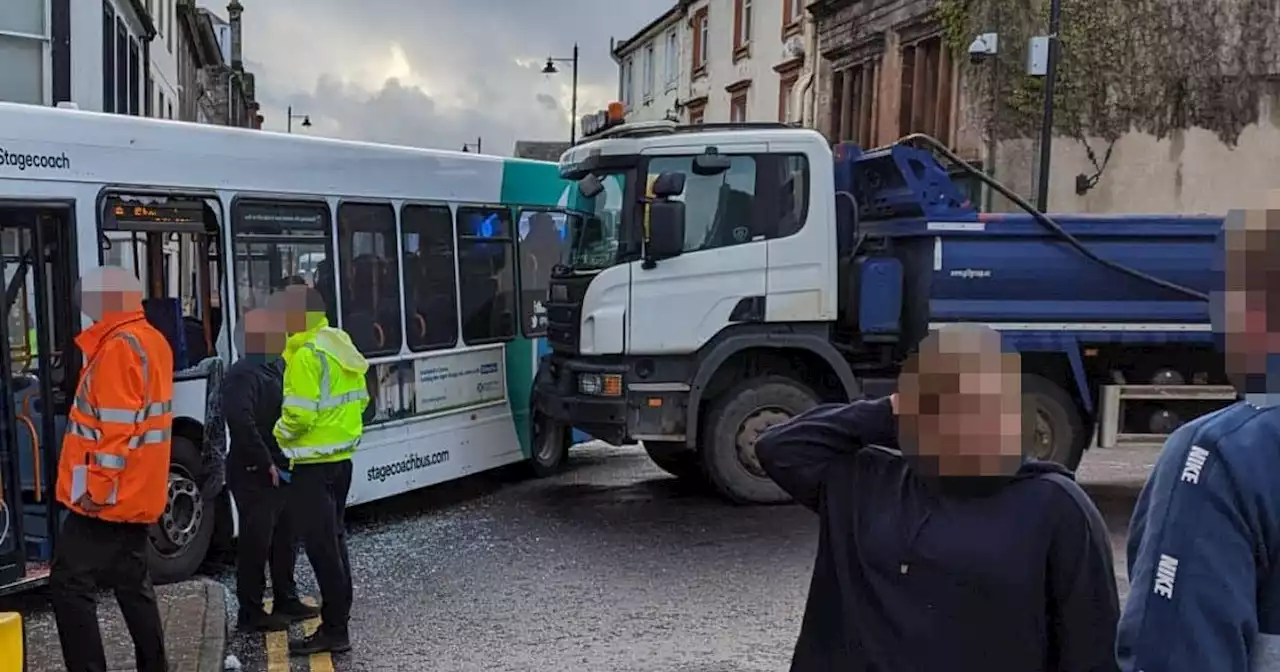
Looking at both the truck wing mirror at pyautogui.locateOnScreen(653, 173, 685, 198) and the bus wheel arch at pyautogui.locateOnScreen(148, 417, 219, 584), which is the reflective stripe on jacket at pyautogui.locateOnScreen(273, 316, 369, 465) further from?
the truck wing mirror at pyautogui.locateOnScreen(653, 173, 685, 198)

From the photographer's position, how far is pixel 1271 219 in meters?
1.91

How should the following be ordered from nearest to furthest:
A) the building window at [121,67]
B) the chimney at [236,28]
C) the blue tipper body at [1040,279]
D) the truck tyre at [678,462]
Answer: the blue tipper body at [1040,279] < the truck tyre at [678,462] < the building window at [121,67] < the chimney at [236,28]

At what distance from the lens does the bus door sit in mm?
6566

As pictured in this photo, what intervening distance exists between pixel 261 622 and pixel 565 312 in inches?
155

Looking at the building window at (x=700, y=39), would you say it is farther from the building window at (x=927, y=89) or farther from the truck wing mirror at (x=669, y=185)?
the truck wing mirror at (x=669, y=185)

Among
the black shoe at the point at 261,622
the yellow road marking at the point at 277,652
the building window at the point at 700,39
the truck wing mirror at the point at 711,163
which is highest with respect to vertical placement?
the building window at the point at 700,39

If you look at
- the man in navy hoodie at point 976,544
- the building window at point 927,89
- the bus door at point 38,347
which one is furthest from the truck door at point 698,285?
the building window at point 927,89

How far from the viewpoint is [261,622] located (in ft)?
21.1

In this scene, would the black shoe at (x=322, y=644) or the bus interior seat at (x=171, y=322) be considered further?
the bus interior seat at (x=171, y=322)

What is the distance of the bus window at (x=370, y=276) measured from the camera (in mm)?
8898

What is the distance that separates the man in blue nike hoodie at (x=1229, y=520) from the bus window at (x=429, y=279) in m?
7.91

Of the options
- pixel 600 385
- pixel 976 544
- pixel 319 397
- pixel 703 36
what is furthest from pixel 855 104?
pixel 976 544

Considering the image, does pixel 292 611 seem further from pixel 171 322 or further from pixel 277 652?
pixel 171 322

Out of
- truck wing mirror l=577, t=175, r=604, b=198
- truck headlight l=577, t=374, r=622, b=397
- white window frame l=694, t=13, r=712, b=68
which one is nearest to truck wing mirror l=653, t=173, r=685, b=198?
truck wing mirror l=577, t=175, r=604, b=198
